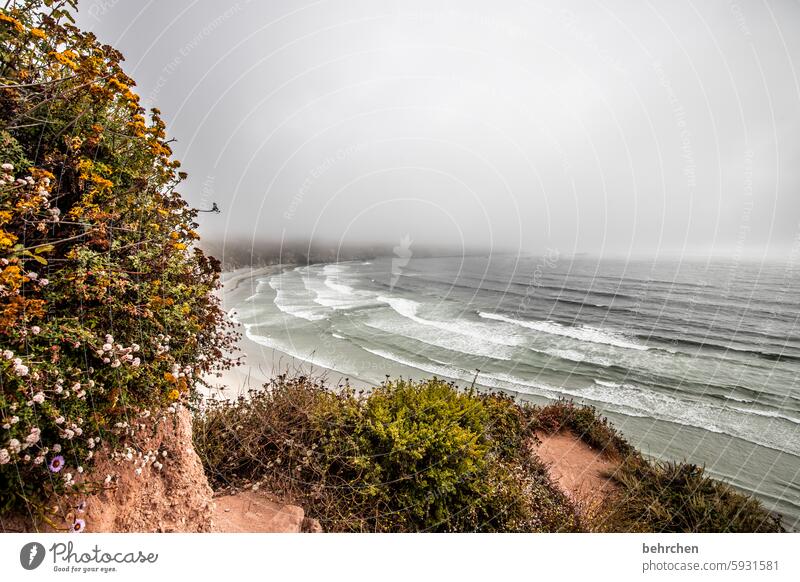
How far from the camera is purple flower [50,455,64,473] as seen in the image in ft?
6.39

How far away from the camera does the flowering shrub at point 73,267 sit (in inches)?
75.5

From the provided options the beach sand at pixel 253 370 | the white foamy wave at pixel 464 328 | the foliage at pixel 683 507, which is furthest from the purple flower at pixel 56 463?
the white foamy wave at pixel 464 328

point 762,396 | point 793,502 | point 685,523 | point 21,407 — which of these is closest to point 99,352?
A: point 21,407

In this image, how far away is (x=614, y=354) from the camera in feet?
68.4

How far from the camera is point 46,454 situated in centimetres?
199

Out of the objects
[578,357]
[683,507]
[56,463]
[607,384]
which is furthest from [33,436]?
[578,357]

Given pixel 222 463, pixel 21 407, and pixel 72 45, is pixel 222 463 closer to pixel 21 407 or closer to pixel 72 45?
pixel 21 407

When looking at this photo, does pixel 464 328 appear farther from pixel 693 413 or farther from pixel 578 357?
pixel 693 413

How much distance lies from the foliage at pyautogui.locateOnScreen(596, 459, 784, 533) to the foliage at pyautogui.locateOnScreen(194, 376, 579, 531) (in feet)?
10.6

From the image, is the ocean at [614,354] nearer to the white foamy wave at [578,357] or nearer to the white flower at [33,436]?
the white foamy wave at [578,357]

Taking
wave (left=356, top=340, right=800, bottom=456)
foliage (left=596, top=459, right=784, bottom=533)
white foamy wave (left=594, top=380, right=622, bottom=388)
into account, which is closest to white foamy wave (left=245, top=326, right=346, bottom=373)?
wave (left=356, top=340, right=800, bottom=456)

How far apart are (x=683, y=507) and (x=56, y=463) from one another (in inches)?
398

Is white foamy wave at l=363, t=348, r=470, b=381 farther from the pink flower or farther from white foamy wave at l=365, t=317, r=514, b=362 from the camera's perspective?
the pink flower
